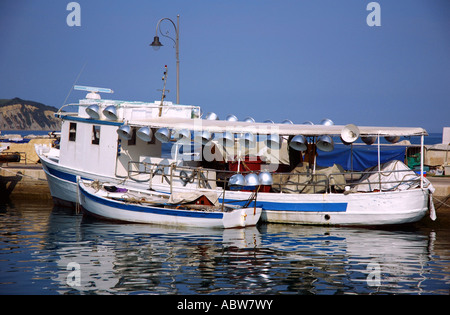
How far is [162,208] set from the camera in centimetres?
1794

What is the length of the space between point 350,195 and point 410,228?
264cm

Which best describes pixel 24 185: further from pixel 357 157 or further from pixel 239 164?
pixel 357 157

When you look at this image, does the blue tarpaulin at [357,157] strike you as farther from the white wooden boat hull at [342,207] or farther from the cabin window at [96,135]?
the cabin window at [96,135]

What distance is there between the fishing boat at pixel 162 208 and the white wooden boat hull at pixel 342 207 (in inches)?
26.4

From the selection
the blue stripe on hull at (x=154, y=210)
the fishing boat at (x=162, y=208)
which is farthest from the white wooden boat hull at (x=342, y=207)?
the blue stripe on hull at (x=154, y=210)

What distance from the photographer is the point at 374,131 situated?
18500mm

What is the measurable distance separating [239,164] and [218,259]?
5.97 metres

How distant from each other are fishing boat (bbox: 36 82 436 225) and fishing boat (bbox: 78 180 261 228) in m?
0.61

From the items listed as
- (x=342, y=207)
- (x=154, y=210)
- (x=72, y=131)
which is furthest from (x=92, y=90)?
(x=342, y=207)

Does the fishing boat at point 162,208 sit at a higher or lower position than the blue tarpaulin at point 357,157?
lower

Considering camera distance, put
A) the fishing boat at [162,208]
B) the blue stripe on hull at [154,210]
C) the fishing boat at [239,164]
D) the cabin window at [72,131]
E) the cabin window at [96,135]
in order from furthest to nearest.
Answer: the cabin window at [72,131] → the cabin window at [96,135] → the fishing boat at [239,164] → the fishing boat at [162,208] → the blue stripe on hull at [154,210]

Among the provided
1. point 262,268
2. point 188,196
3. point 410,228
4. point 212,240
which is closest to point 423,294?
point 262,268

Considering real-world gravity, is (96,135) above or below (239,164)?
above

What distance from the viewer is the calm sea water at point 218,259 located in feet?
37.2
